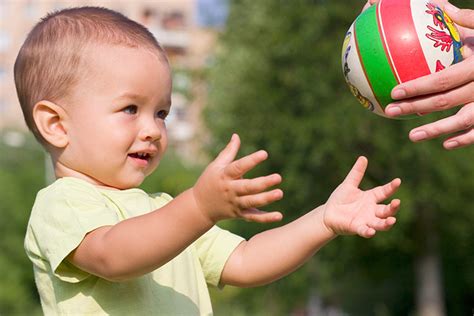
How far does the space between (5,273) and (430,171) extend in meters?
16.3

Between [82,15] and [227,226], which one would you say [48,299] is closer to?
[82,15]

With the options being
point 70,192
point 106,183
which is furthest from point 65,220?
point 106,183

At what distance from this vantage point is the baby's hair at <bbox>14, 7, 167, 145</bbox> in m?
2.93

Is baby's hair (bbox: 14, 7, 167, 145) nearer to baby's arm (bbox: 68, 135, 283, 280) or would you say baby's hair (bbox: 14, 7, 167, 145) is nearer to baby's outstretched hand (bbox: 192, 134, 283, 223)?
baby's arm (bbox: 68, 135, 283, 280)

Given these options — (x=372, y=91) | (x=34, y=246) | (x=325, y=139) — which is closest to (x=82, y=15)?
(x=34, y=246)

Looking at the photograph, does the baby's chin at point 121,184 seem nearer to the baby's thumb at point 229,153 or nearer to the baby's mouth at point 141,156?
the baby's mouth at point 141,156

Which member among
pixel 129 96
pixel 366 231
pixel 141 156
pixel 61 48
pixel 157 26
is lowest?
pixel 157 26

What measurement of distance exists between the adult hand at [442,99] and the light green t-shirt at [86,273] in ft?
3.57

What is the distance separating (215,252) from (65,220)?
2.42 ft

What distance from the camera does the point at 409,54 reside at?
140 inches

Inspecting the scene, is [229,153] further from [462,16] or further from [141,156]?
[462,16]

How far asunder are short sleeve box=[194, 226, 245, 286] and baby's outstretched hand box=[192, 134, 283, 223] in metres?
0.86

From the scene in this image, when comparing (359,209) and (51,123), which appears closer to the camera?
(359,209)

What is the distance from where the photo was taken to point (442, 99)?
332 cm
